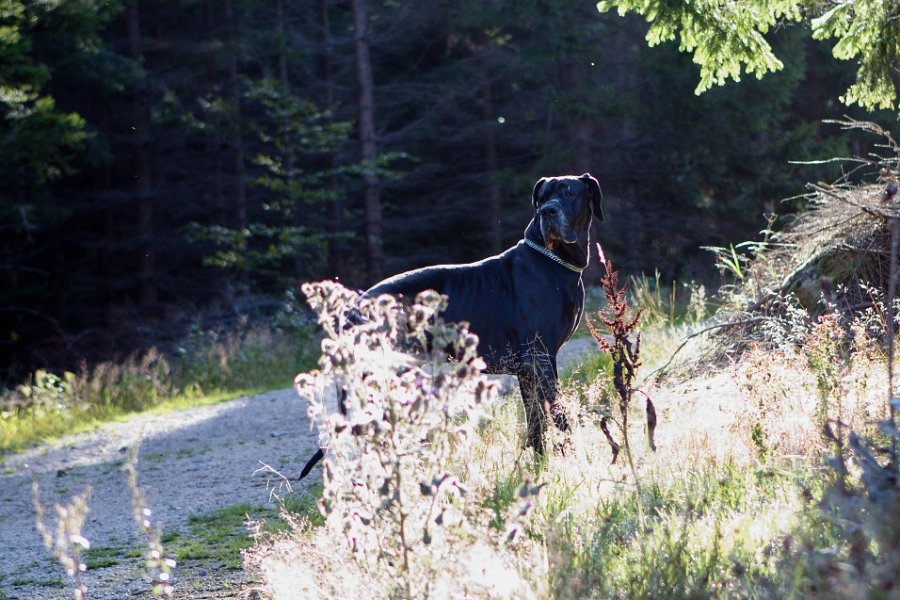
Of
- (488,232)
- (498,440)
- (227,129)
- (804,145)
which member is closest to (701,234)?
(804,145)

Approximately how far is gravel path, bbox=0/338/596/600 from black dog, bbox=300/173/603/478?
1494 mm

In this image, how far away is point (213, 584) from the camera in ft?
16.1

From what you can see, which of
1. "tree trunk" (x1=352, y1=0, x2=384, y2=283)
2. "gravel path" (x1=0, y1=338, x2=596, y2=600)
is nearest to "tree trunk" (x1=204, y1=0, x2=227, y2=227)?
"tree trunk" (x1=352, y1=0, x2=384, y2=283)

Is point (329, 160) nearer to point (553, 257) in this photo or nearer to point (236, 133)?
point (236, 133)

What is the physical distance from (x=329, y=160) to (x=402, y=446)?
23.0m

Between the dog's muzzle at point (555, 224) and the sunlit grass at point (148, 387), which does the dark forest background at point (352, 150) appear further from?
the dog's muzzle at point (555, 224)

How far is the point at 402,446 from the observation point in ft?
10.7

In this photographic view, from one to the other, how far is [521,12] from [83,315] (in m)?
12.7

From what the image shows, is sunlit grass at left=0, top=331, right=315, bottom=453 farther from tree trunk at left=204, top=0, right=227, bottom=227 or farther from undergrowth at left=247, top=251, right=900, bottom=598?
tree trunk at left=204, top=0, right=227, bottom=227

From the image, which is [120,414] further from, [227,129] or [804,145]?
[804,145]

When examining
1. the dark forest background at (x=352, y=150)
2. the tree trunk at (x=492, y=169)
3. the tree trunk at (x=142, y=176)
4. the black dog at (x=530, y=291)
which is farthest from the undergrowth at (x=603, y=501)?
the tree trunk at (x=142, y=176)

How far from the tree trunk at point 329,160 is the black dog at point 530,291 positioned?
17.9 metres

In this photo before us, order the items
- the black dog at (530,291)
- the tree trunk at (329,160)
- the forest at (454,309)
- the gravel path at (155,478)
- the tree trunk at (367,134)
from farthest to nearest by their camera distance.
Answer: the tree trunk at (329,160) → the tree trunk at (367,134) → the black dog at (530,291) → the gravel path at (155,478) → the forest at (454,309)

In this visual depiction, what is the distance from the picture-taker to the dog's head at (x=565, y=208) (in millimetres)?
5918
